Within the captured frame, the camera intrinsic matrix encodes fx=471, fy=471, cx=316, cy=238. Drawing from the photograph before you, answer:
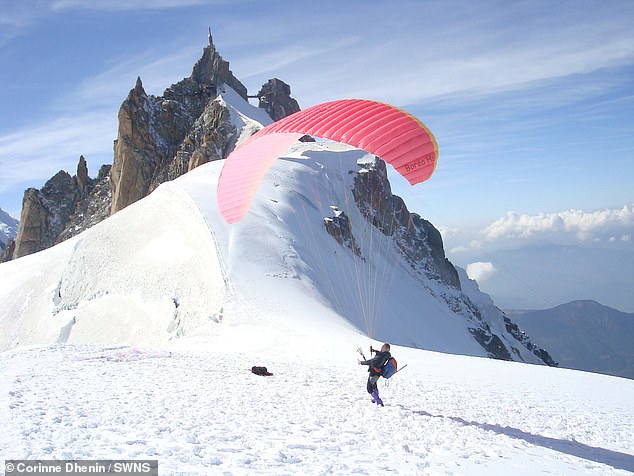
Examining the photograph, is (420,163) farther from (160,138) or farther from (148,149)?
(160,138)

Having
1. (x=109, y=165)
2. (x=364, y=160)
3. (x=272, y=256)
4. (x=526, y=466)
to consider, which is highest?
(x=109, y=165)

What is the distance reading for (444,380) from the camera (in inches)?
526

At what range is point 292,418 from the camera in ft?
26.7

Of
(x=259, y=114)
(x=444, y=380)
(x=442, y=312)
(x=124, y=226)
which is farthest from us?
(x=259, y=114)

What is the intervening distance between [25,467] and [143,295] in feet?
69.2

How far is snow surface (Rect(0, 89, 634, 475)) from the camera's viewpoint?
261 inches

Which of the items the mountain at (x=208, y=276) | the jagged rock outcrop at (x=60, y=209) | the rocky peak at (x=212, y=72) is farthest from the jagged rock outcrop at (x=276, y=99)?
the mountain at (x=208, y=276)

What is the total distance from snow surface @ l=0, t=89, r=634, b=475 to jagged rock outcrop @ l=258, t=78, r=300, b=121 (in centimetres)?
4486

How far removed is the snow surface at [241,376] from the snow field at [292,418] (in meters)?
0.04

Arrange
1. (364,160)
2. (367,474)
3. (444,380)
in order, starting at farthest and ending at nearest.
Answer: (364,160), (444,380), (367,474)

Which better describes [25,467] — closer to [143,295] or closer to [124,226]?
[143,295]

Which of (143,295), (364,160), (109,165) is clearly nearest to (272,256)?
(143,295)

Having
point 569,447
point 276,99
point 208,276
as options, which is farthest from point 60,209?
point 569,447

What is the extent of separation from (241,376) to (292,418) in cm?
362
